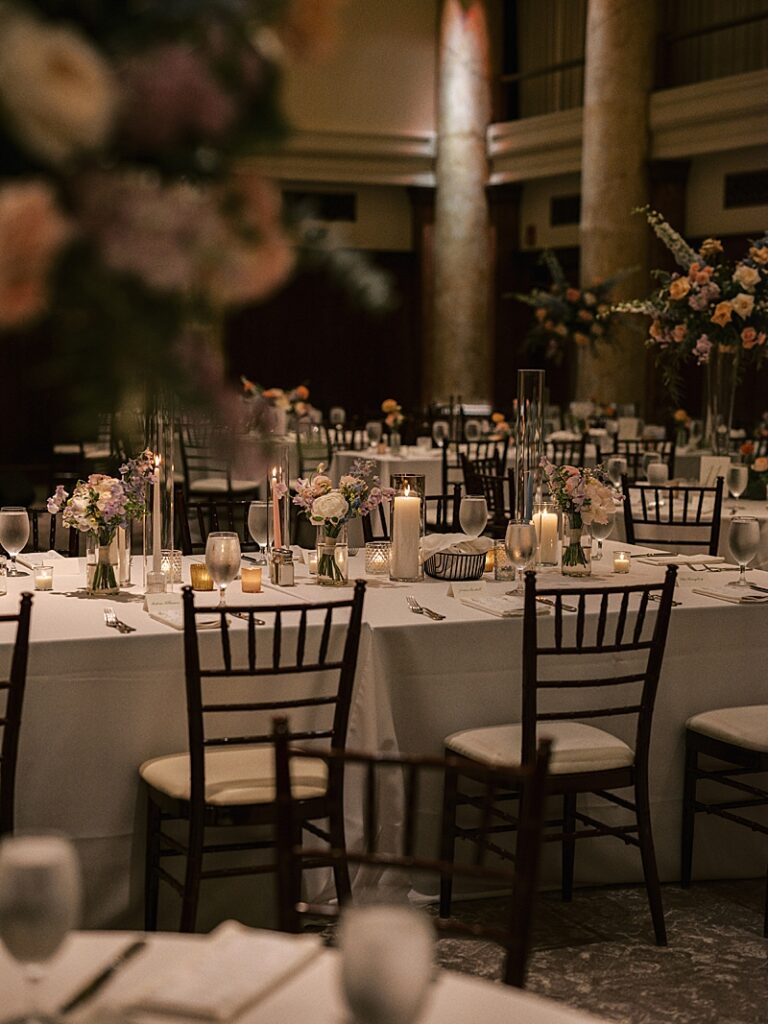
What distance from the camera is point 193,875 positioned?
3.61 m

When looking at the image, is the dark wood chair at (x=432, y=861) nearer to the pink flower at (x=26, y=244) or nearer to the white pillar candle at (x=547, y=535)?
the pink flower at (x=26, y=244)

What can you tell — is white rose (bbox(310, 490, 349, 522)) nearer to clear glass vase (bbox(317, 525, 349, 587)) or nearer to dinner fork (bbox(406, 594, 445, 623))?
clear glass vase (bbox(317, 525, 349, 587))

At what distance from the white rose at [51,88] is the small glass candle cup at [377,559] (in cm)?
375

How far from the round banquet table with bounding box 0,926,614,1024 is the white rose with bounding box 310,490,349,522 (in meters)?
2.79

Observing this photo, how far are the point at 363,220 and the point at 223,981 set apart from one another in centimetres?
1630

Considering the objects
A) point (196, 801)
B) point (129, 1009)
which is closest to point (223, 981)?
point (129, 1009)

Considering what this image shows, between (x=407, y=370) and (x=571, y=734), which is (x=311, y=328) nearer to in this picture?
(x=407, y=370)

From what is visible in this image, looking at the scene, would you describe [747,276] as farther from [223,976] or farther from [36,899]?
[36,899]

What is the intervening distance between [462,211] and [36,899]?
15498mm

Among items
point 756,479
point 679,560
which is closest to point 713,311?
point 756,479

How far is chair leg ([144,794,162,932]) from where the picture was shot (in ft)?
12.5

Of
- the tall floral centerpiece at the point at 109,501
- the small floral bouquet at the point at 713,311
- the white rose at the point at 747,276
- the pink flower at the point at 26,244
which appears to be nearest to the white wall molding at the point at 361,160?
the small floral bouquet at the point at 713,311

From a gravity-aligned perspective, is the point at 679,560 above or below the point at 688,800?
above

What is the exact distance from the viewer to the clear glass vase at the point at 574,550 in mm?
4906
